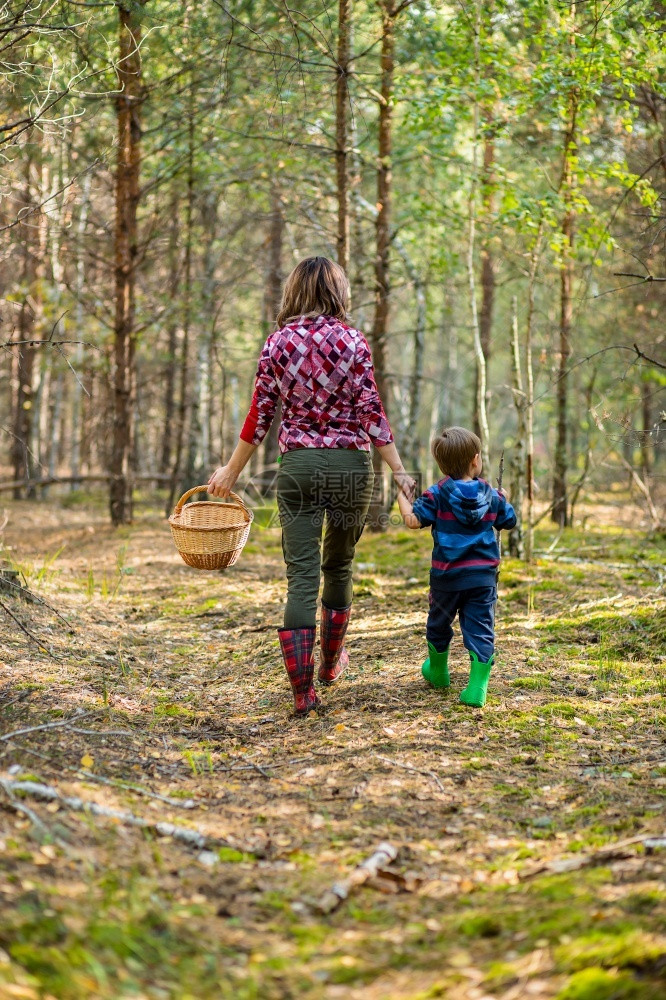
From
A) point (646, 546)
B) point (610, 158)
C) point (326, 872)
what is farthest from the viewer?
point (610, 158)

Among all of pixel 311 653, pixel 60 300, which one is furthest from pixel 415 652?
pixel 60 300

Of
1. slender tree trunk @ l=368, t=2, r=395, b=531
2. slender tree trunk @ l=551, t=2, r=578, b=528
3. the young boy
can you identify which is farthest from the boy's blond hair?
slender tree trunk @ l=368, t=2, r=395, b=531

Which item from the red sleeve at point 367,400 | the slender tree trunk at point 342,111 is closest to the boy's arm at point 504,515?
the red sleeve at point 367,400

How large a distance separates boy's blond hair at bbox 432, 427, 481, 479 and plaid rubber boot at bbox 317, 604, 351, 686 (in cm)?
93

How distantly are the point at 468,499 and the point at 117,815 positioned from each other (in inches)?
86.4

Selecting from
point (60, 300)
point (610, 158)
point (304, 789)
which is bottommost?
point (304, 789)

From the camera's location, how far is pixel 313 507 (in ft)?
13.3

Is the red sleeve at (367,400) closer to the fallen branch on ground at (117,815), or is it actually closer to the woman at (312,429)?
the woman at (312,429)

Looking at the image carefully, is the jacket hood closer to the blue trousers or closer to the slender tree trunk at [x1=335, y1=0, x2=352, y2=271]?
the blue trousers

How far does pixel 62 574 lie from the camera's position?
7.35 meters

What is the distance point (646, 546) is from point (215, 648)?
470cm

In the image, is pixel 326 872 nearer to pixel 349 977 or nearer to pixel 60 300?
pixel 349 977

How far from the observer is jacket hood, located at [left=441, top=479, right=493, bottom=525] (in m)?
4.10

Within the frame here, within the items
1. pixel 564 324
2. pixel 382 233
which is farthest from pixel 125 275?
pixel 564 324
